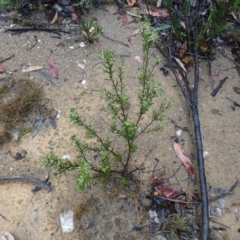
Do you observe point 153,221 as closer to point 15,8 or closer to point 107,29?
point 107,29

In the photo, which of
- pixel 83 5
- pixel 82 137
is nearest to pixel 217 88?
pixel 82 137

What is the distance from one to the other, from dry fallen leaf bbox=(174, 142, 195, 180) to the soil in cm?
3

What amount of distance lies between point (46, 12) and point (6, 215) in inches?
81.9

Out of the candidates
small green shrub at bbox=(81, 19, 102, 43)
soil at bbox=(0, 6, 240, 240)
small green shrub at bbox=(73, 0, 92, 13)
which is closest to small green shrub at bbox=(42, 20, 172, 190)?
soil at bbox=(0, 6, 240, 240)

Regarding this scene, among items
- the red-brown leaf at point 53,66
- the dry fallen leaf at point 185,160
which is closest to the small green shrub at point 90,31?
the red-brown leaf at point 53,66

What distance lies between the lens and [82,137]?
2.69 m

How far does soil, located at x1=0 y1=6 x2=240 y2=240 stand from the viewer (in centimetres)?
231

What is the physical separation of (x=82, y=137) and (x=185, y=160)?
76cm

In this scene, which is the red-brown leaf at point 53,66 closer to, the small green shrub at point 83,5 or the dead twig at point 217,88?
the small green shrub at point 83,5

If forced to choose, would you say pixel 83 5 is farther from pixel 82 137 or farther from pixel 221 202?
pixel 221 202

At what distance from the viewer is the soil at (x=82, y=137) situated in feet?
7.57

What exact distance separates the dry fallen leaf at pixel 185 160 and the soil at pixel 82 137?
0.11 ft

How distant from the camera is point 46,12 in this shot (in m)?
3.58

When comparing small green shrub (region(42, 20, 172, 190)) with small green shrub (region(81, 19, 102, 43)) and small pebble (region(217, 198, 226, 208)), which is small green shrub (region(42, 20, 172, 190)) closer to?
small pebble (region(217, 198, 226, 208))
